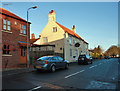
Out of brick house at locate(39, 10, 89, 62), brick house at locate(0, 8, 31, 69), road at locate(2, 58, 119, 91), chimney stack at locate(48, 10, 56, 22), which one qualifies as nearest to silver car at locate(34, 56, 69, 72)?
Answer: road at locate(2, 58, 119, 91)

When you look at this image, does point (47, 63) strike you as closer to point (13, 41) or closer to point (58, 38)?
point (13, 41)

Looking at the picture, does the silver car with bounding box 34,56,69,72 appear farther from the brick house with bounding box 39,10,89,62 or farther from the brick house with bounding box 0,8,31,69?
the brick house with bounding box 39,10,89,62

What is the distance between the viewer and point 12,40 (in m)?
15.4

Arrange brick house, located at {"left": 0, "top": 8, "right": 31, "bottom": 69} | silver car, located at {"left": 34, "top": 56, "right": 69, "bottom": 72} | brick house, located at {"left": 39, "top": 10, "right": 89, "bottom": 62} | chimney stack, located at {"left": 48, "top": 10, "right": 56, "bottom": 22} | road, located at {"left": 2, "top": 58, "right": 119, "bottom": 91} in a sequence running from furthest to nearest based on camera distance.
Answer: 1. chimney stack, located at {"left": 48, "top": 10, "right": 56, "bottom": 22}
2. brick house, located at {"left": 39, "top": 10, "right": 89, "bottom": 62}
3. brick house, located at {"left": 0, "top": 8, "right": 31, "bottom": 69}
4. silver car, located at {"left": 34, "top": 56, "right": 69, "bottom": 72}
5. road, located at {"left": 2, "top": 58, "right": 119, "bottom": 91}

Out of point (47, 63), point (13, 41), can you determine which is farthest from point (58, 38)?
point (47, 63)

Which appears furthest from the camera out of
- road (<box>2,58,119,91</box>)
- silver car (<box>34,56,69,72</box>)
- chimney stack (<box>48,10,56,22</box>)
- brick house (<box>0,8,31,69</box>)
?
chimney stack (<box>48,10,56,22</box>)

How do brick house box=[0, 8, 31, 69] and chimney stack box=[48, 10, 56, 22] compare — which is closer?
brick house box=[0, 8, 31, 69]

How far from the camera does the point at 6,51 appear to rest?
47.9 ft

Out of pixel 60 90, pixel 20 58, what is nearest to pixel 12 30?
pixel 20 58

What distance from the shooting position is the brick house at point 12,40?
14.3m

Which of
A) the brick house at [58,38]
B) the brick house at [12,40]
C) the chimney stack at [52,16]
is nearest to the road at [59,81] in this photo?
the brick house at [12,40]

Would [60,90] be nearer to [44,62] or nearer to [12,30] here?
[44,62]

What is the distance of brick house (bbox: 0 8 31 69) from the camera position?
14336 mm

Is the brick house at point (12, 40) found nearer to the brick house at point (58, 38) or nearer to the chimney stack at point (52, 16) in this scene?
the brick house at point (58, 38)
